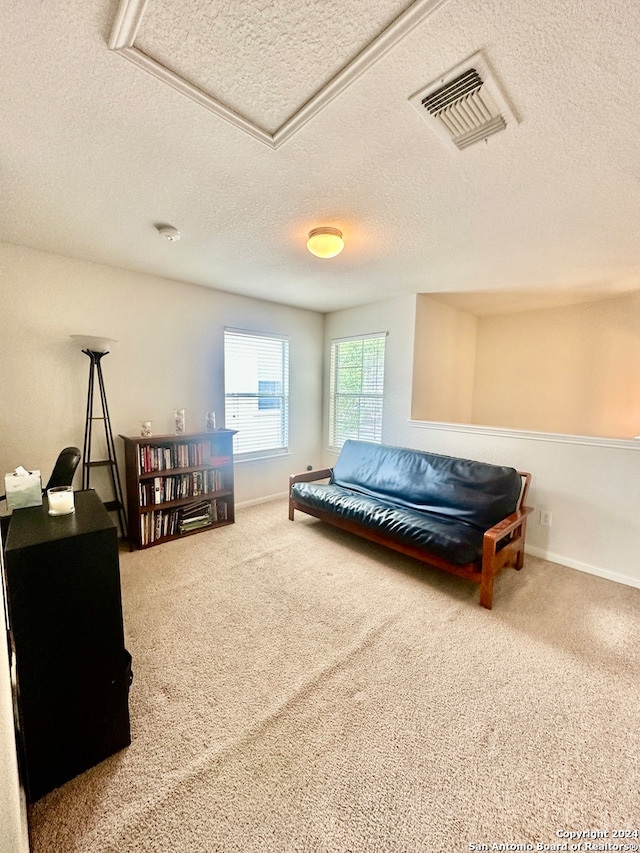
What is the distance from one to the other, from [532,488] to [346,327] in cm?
281

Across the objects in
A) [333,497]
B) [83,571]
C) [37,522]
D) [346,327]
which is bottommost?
[333,497]

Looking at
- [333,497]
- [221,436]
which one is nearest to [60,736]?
[333,497]

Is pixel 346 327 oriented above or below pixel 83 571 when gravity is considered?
above

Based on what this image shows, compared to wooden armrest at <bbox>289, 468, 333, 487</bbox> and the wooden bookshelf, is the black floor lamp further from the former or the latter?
wooden armrest at <bbox>289, 468, 333, 487</bbox>

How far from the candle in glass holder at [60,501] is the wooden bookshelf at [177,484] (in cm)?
160

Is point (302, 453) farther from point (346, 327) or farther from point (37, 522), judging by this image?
point (37, 522)

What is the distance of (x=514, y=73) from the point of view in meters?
1.14

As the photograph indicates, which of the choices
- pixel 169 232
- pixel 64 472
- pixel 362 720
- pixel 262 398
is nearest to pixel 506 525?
pixel 362 720

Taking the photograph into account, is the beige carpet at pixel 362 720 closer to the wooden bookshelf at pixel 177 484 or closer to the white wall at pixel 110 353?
the wooden bookshelf at pixel 177 484

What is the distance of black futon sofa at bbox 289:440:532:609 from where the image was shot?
226 centimetres

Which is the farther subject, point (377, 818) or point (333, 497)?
point (333, 497)

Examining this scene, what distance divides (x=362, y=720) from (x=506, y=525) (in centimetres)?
153

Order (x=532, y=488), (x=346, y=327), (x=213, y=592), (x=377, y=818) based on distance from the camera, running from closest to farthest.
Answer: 1. (x=377, y=818)
2. (x=213, y=592)
3. (x=532, y=488)
4. (x=346, y=327)

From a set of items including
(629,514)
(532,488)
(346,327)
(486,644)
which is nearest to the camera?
(486,644)
